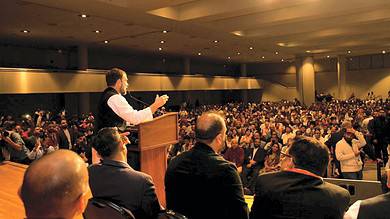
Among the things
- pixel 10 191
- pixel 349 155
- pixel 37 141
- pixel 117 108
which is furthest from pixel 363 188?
pixel 37 141

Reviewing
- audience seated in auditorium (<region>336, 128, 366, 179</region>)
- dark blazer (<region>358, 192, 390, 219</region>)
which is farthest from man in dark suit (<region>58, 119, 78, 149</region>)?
dark blazer (<region>358, 192, 390, 219</region>)

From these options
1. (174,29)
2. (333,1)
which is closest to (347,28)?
(333,1)

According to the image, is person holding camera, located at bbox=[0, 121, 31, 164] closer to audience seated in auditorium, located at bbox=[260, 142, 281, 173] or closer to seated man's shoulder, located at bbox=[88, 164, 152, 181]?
audience seated in auditorium, located at bbox=[260, 142, 281, 173]

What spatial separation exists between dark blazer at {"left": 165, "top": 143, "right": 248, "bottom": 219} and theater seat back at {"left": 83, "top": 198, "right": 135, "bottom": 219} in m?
0.50

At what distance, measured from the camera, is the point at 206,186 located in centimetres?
222

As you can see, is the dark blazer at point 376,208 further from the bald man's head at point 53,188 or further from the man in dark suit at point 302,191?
the bald man's head at point 53,188

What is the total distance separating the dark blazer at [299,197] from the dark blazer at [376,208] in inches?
5.6

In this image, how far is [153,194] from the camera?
88.5 inches

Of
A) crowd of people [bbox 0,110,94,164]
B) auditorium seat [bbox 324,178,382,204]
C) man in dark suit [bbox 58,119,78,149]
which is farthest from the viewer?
man in dark suit [bbox 58,119,78,149]

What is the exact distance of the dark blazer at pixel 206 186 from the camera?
220cm

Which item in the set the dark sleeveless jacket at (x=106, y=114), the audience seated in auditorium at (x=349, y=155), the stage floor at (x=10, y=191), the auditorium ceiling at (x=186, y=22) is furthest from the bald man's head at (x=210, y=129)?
the auditorium ceiling at (x=186, y=22)

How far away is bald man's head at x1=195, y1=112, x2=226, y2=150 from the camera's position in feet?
7.72

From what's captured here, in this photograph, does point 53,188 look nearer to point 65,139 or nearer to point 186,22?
point 65,139

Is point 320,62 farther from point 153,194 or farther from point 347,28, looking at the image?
→ point 153,194
